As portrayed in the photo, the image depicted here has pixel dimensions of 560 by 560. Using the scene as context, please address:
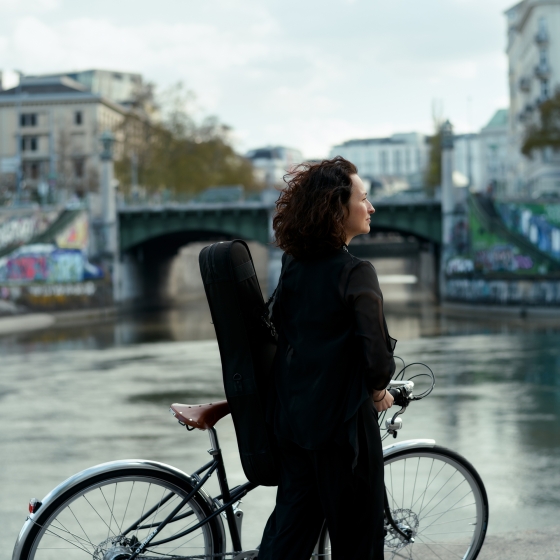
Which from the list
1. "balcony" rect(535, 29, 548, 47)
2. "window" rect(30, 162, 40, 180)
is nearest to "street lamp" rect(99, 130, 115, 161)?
"balcony" rect(535, 29, 548, 47)

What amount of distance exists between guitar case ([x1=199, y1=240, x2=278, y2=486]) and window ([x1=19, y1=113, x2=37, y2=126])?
3172 inches

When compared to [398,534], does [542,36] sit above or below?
above

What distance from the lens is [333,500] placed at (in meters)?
2.95

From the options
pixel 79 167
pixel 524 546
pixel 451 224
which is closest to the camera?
pixel 524 546

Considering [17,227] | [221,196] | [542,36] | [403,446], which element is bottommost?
[403,446]

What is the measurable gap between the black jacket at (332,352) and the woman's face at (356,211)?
0.35ft

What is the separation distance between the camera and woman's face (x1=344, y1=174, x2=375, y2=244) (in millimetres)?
3033

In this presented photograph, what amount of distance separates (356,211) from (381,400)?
635mm

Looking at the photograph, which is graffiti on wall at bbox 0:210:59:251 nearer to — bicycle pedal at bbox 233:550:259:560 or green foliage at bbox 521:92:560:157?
green foliage at bbox 521:92:560:157

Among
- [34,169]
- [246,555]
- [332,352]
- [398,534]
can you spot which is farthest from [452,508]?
[34,169]

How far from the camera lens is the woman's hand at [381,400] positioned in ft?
9.94

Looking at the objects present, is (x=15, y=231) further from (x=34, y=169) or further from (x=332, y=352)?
(x=332, y=352)

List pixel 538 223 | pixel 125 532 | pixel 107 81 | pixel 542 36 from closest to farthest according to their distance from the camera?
pixel 125 532, pixel 538 223, pixel 542 36, pixel 107 81

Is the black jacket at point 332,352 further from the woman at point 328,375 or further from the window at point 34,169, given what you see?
the window at point 34,169
